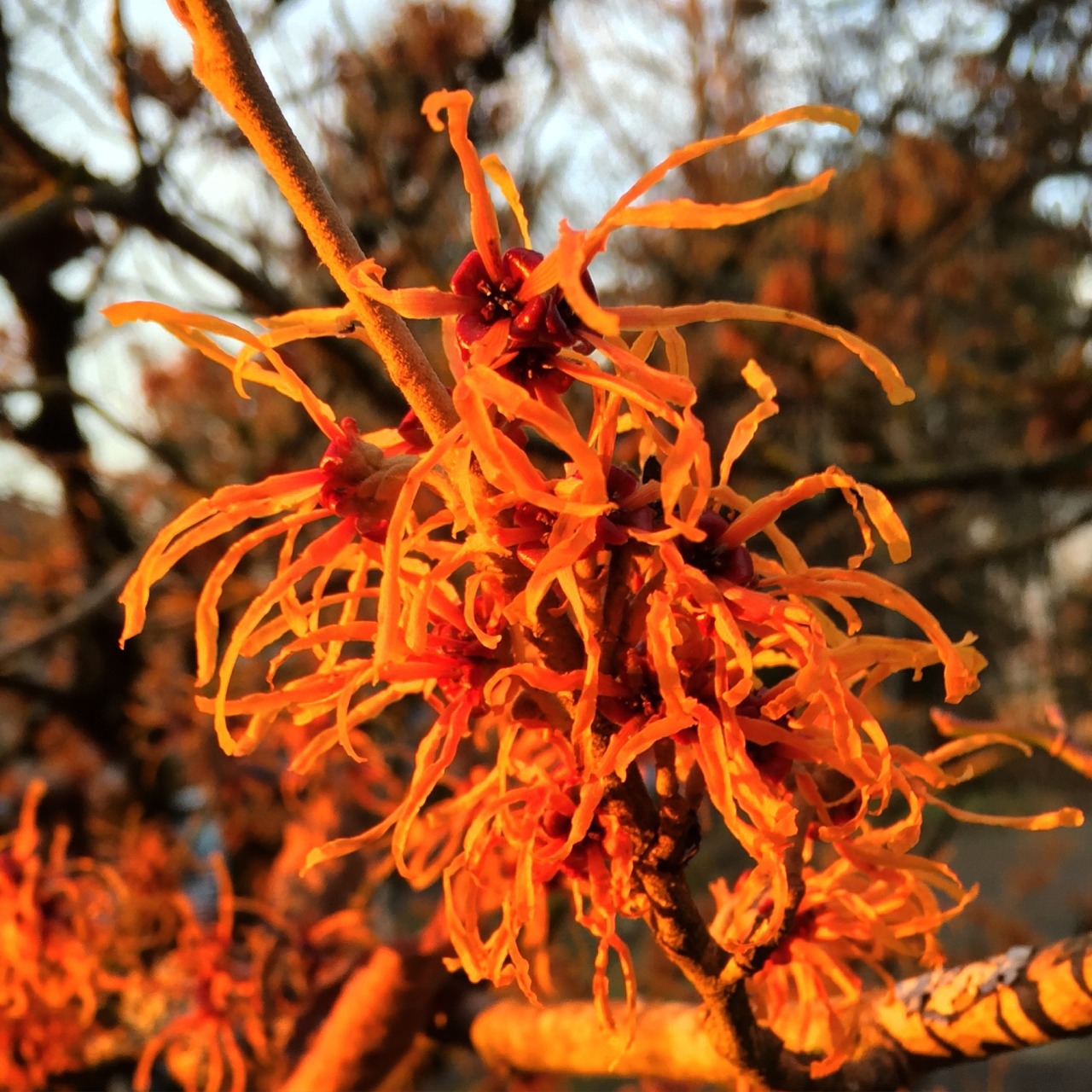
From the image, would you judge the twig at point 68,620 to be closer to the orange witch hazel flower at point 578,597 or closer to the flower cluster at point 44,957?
the flower cluster at point 44,957

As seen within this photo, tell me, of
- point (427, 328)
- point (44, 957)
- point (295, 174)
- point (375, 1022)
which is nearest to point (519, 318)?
point (295, 174)

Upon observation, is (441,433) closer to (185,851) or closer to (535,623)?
(535,623)

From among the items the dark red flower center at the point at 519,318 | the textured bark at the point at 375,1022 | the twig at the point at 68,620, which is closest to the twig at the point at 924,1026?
the textured bark at the point at 375,1022

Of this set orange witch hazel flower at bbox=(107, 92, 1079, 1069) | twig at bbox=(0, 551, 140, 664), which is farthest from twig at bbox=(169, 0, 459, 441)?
twig at bbox=(0, 551, 140, 664)

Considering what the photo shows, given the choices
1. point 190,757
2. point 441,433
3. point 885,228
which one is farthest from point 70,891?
point 885,228

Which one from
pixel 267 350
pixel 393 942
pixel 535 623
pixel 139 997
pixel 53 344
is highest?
pixel 53 344

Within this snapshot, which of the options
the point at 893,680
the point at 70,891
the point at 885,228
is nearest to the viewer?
the point at 70,891

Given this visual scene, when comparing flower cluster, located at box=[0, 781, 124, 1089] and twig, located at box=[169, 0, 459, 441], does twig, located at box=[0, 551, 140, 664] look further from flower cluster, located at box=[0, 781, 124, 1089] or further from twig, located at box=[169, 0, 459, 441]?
twig, located at box=[169, 0, 459, 441]
